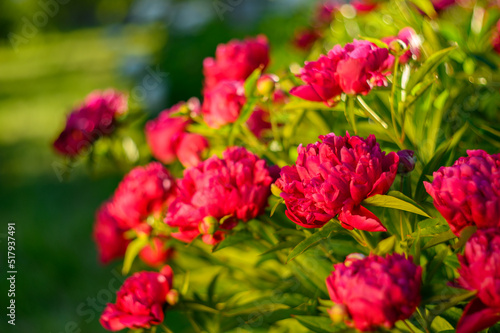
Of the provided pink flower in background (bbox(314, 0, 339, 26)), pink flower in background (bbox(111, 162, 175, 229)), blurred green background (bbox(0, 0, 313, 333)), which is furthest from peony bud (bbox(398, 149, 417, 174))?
pink flower in background (bbox(314, 0, 339, 26))

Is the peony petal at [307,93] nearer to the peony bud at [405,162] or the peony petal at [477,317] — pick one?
the peony bud at [405,162]

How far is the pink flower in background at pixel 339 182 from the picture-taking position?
0.63 metres

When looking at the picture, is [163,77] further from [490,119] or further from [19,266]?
[490,119]

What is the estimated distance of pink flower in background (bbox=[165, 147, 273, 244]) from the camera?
2.62 feet

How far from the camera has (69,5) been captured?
50.6ft

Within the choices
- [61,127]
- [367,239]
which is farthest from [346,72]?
[61,127]

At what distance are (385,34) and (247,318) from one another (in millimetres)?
896

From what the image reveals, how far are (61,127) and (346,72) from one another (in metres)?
3.42

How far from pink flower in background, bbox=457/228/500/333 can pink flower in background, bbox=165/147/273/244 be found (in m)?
0.33

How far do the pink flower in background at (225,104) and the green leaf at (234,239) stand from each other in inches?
9.7

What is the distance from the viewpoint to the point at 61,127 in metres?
3.81

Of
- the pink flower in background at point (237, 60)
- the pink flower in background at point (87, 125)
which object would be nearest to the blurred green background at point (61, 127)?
the pink flower in background at point (87, 125)

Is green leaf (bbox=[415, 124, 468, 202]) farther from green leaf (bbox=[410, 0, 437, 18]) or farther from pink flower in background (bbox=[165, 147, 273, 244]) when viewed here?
green leaf (bbox=[410, 0, 437, 18])

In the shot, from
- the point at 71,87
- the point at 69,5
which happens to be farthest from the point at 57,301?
the point at 69,5
